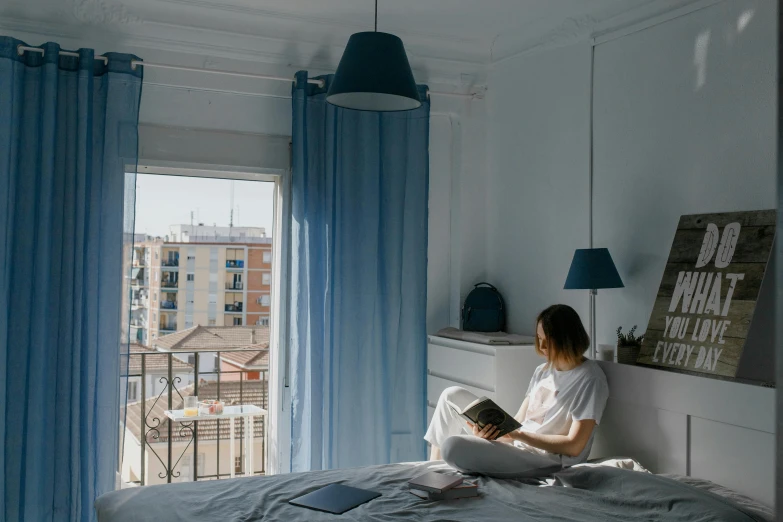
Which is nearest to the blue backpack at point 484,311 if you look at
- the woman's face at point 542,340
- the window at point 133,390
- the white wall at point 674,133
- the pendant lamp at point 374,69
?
the white wall at point 674,133

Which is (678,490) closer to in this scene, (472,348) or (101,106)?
(472,348)

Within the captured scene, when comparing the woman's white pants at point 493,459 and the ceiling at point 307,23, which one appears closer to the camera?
the woman's white pants at point 493,459

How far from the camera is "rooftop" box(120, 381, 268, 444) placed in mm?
4559

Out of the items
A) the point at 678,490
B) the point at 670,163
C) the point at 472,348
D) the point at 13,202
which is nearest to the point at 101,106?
the point at 13,202

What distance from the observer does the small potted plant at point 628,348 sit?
3.20 m

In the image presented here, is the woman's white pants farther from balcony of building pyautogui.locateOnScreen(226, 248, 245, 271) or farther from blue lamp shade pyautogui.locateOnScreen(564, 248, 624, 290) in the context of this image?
balcony of building pyautogui.locateOnScreen(226, 248, 245, 271)

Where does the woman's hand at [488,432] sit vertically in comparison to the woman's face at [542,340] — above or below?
below

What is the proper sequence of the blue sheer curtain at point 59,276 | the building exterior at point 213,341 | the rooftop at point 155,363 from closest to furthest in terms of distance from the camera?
the blue sheer curtain at point 59,276, the building exterior at point 213,341, the rooftop at point 155,363

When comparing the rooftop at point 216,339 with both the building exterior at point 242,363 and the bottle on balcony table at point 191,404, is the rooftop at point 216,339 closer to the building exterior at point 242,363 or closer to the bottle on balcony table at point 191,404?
the building exterior at point 242,363

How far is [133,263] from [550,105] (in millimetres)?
2304

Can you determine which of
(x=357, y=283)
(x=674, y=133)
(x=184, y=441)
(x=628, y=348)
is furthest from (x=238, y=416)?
(x=674, y=133)

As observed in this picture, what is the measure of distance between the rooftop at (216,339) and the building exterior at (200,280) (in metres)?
0.04

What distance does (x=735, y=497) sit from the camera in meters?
2.50

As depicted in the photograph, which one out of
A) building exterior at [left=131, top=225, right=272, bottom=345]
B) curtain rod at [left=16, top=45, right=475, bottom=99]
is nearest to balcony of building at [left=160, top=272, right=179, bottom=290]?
building exterior at [left=131, top=225, right=272, bottom=345]
